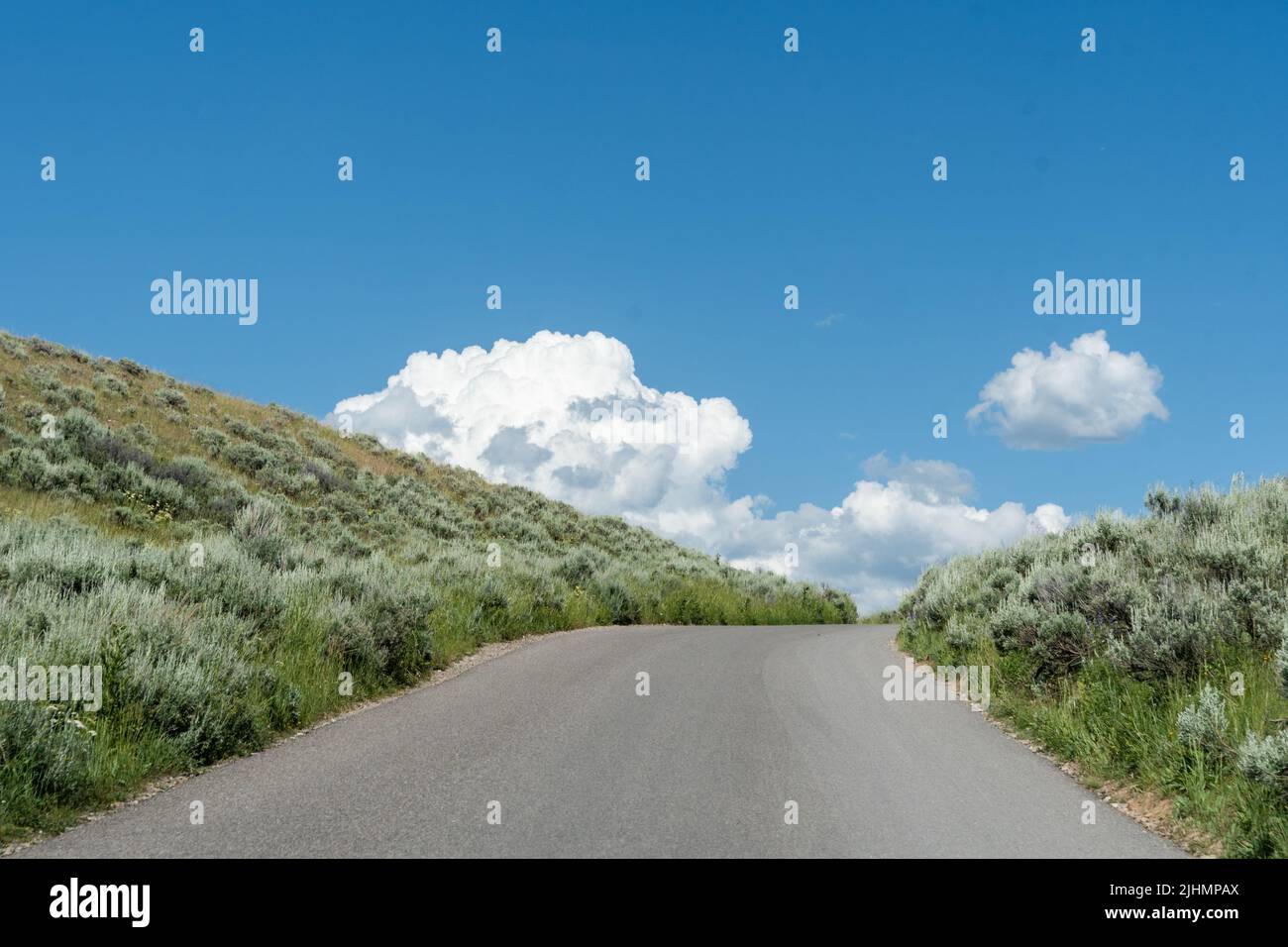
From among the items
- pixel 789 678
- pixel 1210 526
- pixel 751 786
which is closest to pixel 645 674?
pixel 789 678

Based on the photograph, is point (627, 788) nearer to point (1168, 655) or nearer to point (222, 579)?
→ point (1168, 655)

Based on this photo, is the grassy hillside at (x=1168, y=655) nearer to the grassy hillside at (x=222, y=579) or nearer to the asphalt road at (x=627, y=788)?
the asphalt road at (x=627, y=788)

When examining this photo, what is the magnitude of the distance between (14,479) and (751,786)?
79.1 ft

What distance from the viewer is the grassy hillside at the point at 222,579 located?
25.7 feet

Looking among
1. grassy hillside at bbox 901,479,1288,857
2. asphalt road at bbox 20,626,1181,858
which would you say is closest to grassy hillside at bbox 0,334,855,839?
asphalt road at bbox 20,626,1181,858

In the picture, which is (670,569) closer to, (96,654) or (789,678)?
(789,678)

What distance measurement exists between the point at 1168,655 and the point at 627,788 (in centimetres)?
552

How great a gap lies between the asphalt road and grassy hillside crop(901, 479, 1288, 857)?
1.68 feet

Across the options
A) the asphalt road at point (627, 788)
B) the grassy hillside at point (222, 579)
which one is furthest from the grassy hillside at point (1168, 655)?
the grassy hillside at point (222, 579)

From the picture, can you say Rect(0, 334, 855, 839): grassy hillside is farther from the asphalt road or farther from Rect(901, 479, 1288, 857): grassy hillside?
Rect(901, 479, 1288, 857): grassy hillside

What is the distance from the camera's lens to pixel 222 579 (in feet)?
38.5

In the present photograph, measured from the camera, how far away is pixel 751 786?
744cm

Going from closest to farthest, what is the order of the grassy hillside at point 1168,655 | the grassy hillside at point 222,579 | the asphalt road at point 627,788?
1. the asphalt road at point 627,788
2. the grassy hillside at point 1168,655
3. the grassy hillside at point 222,579

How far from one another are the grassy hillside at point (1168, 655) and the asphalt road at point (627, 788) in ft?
1.68
